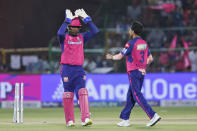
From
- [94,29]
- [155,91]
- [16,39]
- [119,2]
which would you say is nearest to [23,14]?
[16,39]

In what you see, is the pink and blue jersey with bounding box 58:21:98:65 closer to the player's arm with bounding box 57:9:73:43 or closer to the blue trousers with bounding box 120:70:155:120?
the player's arm with bounding box 57:9:73:43

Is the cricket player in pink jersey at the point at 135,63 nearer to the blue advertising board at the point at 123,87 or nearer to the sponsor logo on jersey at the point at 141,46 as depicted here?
the sponsor logo on jersey at the point at 141,46

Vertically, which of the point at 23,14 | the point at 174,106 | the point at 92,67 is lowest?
the point at 174,106

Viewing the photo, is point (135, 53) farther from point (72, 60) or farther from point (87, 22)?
point (72, 60)

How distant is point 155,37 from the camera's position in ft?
75.2

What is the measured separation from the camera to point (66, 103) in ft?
39.9

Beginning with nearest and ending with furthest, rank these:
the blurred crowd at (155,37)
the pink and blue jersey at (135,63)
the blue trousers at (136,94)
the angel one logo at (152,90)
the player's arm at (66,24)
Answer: the player's arm at (66,24) < the blue trousers at (136,94) < the pink and blue jersey at (135,63) < the angel one logo at (152,90) < the blurred crowd at (155,37)

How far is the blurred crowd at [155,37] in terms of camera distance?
20859 millimetres

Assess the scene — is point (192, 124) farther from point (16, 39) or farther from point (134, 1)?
point (16, 39)

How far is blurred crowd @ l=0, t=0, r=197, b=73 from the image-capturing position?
20859 mm

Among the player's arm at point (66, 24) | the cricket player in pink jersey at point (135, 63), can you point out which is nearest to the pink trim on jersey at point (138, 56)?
the cricket player in pink jersey at point (135, 63)

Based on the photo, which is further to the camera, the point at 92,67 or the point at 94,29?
the point at 92,67

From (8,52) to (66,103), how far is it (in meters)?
13.7

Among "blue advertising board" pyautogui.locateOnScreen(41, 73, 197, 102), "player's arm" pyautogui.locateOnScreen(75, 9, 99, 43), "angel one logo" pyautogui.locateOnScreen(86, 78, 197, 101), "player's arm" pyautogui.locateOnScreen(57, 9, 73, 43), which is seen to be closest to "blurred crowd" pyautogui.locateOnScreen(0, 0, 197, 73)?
"blue advertising board" pyautogui.locateOnScreen(41, 73, 197, 102)
